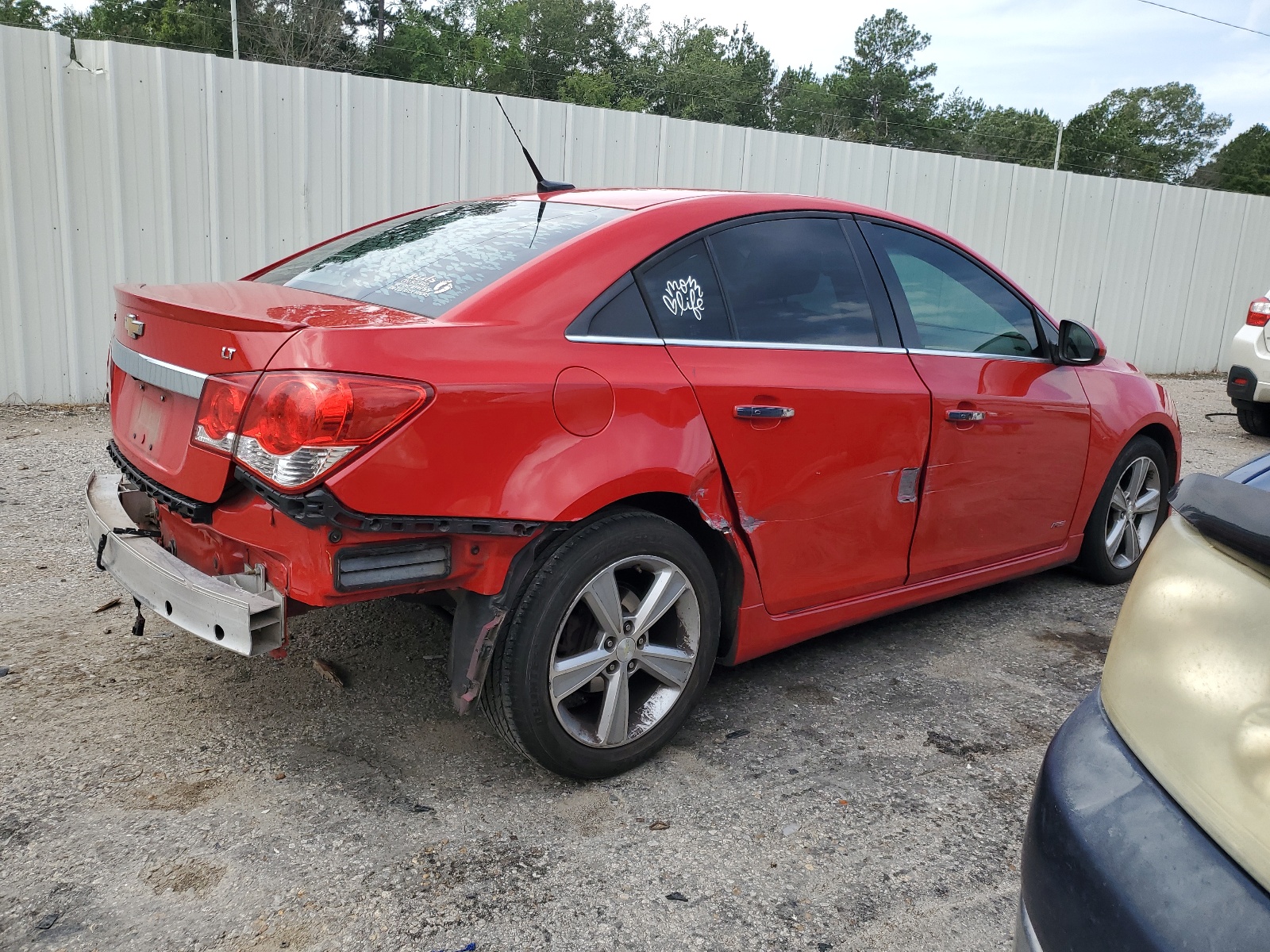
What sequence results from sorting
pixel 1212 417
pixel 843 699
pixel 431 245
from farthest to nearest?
pixel 1212 417 → pixel 843 699 → pixel 431 245

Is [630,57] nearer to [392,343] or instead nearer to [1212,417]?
[1212,417]

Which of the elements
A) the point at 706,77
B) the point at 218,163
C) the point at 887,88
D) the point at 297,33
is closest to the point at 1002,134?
the point at 887,88

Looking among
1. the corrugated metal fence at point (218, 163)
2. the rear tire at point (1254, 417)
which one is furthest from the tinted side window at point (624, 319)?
the rear tire at point (1254, 417)

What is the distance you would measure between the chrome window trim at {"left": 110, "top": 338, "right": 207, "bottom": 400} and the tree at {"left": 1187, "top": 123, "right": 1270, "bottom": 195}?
7387 centimetres

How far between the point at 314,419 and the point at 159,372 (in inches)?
28.5

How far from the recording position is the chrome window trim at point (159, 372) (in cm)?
239

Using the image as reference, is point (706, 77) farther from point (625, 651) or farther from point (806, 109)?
point (625, 651)

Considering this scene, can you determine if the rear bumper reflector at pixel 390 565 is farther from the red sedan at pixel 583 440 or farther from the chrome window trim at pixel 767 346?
the chrome window trim at pixel 767 346

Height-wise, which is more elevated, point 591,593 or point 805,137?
point 805,137

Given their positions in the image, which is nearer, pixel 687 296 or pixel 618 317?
pixel 618 317

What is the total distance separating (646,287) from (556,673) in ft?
3.63

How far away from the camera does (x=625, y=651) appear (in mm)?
2658

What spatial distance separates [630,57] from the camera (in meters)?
65.4

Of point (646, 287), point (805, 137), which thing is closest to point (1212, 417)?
point (805, 137)
